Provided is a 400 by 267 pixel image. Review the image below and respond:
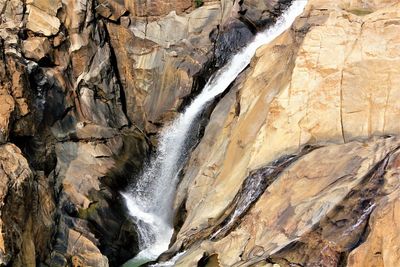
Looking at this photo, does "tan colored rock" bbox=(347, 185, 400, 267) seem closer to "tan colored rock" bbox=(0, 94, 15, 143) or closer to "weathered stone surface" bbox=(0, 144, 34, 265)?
"weathered stone surface" bbox=(0, 144, 34, 265)

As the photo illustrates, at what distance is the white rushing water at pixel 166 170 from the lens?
86.6ft

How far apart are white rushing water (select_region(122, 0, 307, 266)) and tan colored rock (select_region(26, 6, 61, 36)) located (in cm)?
827

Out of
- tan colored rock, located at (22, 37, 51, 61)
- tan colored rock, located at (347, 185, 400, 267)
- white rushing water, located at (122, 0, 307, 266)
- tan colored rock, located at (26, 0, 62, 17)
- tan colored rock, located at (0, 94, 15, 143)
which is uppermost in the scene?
tan colored rock, located at (26, 0, 62, 17)

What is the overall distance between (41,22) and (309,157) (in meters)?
16.6

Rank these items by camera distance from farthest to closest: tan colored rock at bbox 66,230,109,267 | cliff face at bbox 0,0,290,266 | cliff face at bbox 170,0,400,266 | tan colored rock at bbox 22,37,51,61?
tan colored rock at bbox 22,37,51,61, tan colored rock at bbox 66,230,109,267, cliff face at bbox 0,0,290,266, cliff face at bbox 170,0,400,266

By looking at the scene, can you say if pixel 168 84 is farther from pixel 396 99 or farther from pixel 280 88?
pixel 396 99

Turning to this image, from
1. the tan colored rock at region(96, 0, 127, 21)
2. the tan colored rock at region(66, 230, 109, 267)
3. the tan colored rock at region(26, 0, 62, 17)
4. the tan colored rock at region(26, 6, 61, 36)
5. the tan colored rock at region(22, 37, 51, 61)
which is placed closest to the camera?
the tan colored rock at region(66, 230, 109, 267)

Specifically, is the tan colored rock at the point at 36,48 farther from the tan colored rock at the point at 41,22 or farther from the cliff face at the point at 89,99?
the tan colored rock at the point at 41,22

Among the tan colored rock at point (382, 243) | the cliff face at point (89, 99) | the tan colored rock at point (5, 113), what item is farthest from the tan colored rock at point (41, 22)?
the tan colored rock at point (382, 243)

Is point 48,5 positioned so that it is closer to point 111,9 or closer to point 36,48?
point 36,48

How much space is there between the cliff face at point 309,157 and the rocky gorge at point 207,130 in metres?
0.06

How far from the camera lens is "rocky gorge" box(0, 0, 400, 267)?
54.9ft

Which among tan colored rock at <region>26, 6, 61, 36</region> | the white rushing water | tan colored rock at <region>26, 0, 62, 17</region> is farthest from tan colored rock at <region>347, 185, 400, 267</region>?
tan colored rock at <region>26, 0, 62, 17</region>

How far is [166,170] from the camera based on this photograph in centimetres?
2966
